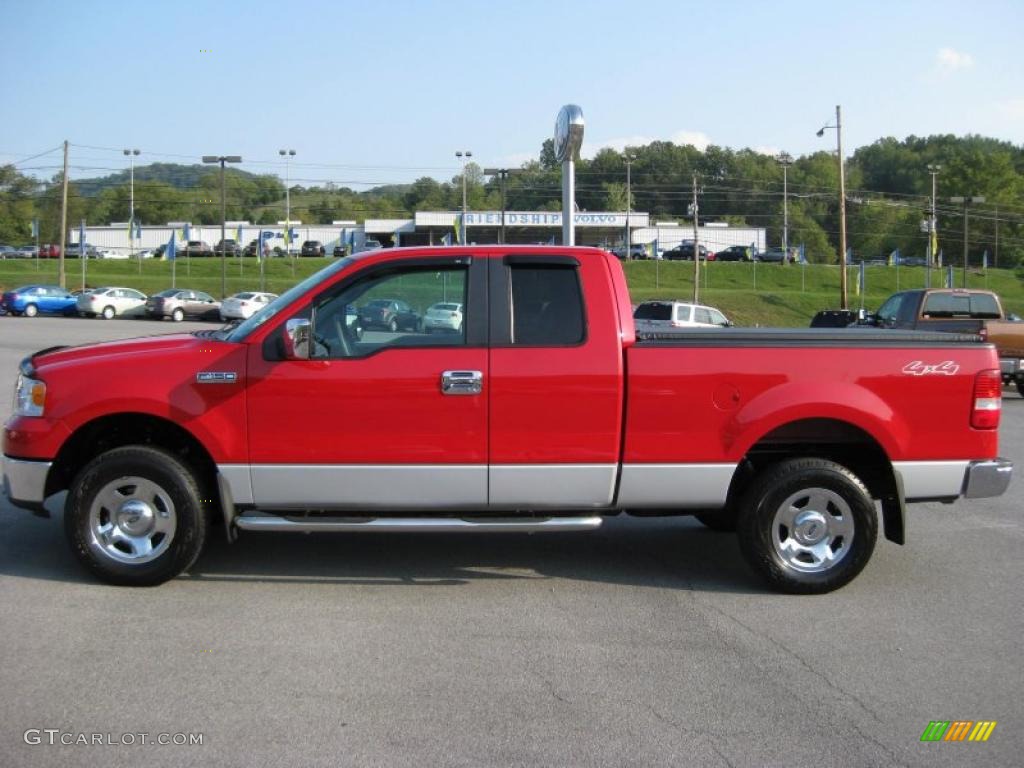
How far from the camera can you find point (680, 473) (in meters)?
5.77

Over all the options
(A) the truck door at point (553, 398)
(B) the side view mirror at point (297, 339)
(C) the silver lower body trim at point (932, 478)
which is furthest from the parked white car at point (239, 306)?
(C) the silver lower body trim at point (932, 478)

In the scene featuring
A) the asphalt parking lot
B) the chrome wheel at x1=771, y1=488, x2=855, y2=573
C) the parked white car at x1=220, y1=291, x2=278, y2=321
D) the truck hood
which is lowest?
the asphalt parking lot

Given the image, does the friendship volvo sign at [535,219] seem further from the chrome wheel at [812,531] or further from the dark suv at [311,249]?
the chrome wheel at [812,531]

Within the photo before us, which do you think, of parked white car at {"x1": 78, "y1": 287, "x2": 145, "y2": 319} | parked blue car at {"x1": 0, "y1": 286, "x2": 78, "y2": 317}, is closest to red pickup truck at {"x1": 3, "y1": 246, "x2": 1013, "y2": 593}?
parked white car at {"x1": 78, "y1": 287, "x2": 145, "y2": 319}

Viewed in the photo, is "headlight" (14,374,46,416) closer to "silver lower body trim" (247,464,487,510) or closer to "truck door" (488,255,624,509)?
"silver lower body trim" (247,464,487,510)

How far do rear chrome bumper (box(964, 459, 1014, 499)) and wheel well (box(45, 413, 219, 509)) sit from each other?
4.60 m

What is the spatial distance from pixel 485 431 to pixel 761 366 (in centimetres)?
169

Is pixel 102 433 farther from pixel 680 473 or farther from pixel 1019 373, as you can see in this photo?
pixel 1019 373

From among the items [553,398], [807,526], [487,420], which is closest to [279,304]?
[487,420]

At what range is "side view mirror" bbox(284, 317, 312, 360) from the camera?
5496mm

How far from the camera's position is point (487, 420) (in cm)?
561

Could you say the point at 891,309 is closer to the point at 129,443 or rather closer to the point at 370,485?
the point at 370,485

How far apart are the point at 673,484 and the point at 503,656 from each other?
159 centimetres

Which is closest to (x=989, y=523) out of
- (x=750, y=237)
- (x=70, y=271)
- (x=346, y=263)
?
(x=346, y=263)
